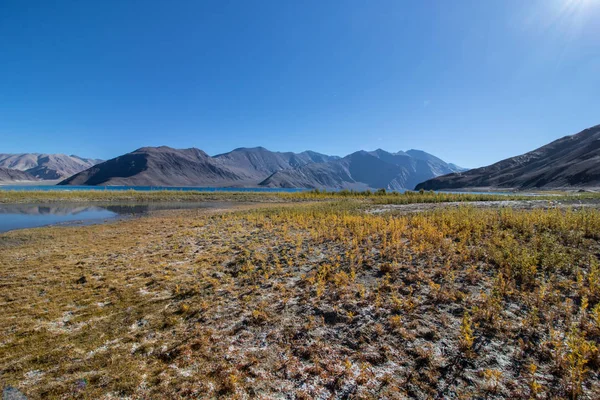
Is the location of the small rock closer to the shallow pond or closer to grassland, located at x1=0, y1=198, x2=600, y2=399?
grassland, located at x1=0, y1=198, x2=600, y2=399

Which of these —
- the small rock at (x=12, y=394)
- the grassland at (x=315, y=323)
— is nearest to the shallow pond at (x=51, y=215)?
the grassland at (x=315, y=323)

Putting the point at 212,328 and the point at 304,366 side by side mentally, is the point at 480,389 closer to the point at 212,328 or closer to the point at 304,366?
the point at 304,366

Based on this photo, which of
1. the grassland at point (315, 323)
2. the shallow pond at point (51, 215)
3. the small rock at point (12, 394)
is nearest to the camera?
the small rock at point (12, 394)

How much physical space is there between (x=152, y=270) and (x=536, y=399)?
12.2m

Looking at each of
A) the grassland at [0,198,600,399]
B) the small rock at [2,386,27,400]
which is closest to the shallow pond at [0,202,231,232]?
the grassland at [0,198,600,399]

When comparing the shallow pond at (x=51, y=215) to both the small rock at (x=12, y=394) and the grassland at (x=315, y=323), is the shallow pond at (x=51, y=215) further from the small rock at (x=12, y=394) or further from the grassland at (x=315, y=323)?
the small rock at (x=12, y=394)

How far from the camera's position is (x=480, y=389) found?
4395 millimetres

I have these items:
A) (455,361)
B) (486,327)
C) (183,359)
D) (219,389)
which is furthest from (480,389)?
(183,359)

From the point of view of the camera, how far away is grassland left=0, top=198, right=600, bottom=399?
15.1 feet

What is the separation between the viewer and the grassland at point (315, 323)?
461 centimetres

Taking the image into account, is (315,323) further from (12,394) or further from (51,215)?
(51,215)

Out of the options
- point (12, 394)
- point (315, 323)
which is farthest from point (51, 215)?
point (315, 323)

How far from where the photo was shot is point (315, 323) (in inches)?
261

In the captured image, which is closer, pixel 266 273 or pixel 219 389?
pixel 219 389
